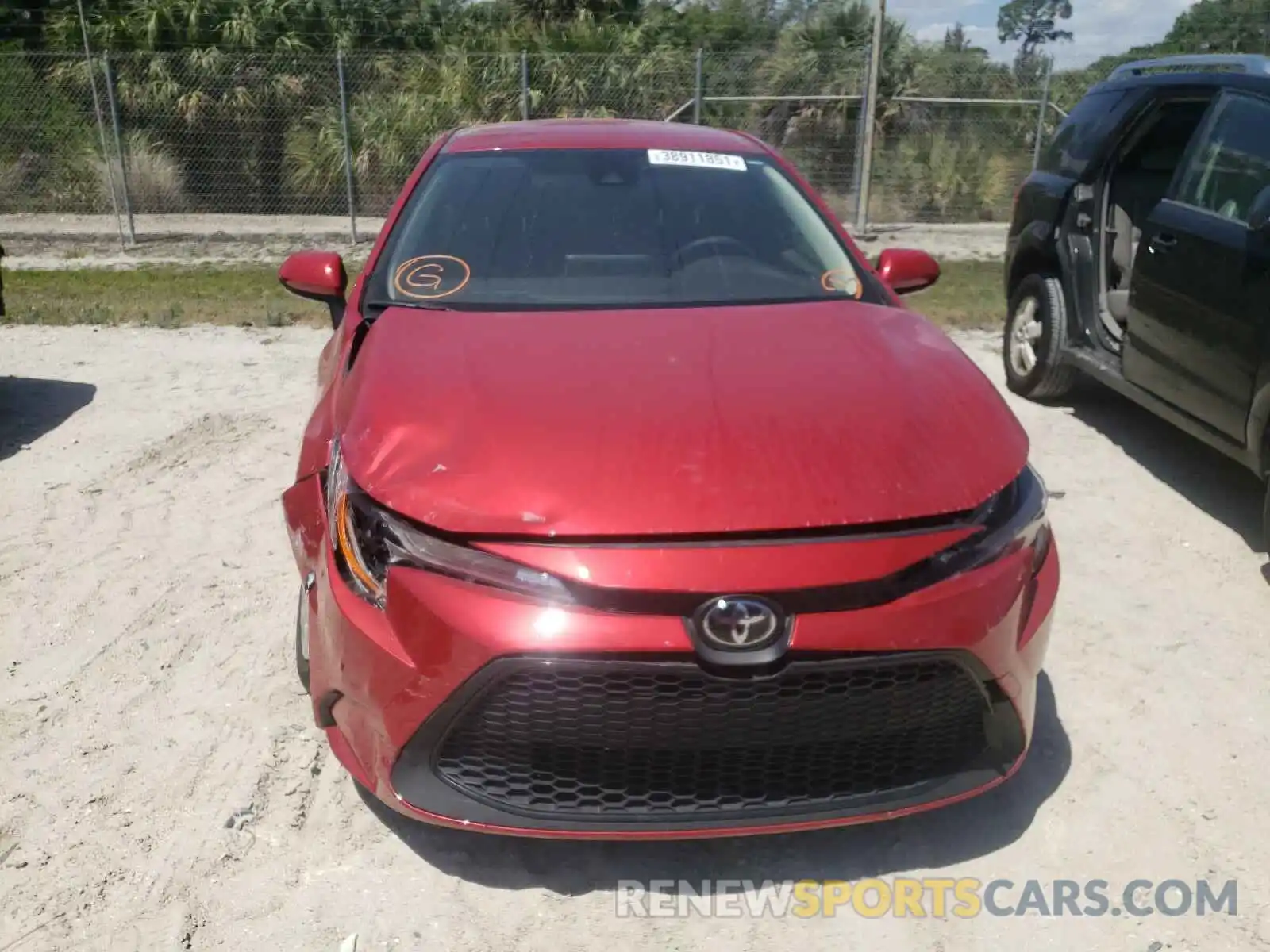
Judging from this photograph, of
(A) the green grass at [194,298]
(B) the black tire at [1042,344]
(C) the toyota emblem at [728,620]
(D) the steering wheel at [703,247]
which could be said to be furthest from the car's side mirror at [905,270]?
(A) the green grass at [194,298]

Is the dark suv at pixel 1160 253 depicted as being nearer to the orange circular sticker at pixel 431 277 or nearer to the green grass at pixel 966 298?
the green grass at pixel 966 298

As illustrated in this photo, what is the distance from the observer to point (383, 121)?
1401 centimetres

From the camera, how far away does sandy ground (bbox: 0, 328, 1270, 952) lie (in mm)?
2469

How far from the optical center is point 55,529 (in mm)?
4453

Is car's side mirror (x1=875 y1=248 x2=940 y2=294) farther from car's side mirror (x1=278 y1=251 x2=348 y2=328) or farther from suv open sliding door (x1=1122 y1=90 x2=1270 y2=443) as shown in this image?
car's side mirror (x1=278 y1=251 x2=348 y2=328)

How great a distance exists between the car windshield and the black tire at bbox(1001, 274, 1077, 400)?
2600 mm

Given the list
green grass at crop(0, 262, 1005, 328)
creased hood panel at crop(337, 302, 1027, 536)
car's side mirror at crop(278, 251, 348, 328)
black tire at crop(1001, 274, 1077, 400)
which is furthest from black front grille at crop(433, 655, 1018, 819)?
green grass at crop(0, 262, 1005, 328)

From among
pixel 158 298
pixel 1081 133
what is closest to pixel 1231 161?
pixel 1081 133

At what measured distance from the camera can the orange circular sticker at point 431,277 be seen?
3336 mm

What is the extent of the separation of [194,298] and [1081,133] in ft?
22.3

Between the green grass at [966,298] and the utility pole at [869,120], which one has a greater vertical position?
the utility pole at [869,120]

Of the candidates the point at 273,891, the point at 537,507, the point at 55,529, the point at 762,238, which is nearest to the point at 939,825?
the point at 537,507

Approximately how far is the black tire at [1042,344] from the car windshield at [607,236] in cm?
260

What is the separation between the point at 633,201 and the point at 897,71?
527 inches
